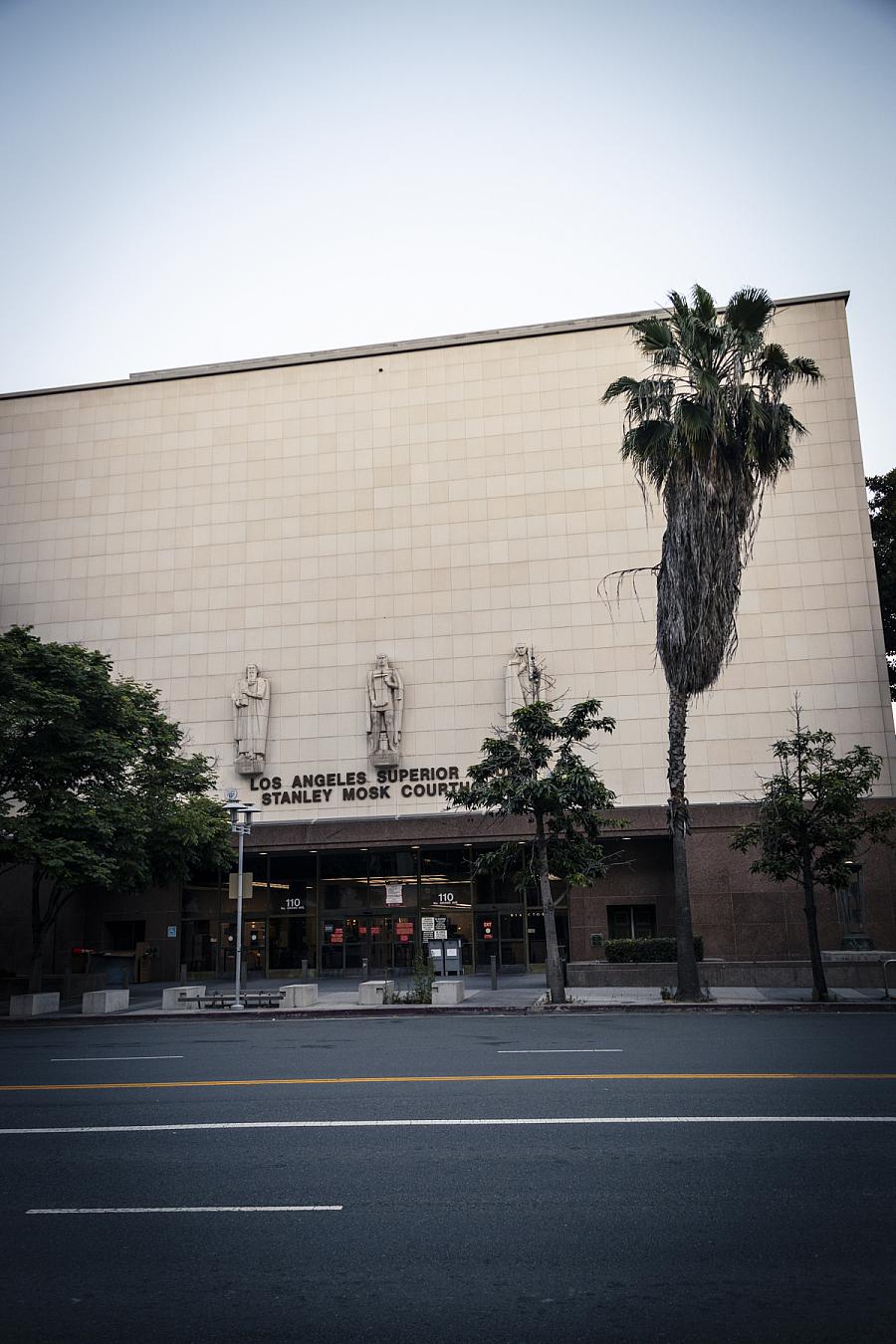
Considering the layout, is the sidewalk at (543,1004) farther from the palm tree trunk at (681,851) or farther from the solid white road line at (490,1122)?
the solid white road line at (490,1122)

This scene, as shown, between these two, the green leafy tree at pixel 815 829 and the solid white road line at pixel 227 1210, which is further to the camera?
the green leafy tree at pixel 815 829

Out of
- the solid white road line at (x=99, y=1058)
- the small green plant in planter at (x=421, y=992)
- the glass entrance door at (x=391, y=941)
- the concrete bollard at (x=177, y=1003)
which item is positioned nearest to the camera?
the solid white road line at (x=99, y=1058)

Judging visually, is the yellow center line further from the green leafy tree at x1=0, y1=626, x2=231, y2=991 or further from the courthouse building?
the courthouse building

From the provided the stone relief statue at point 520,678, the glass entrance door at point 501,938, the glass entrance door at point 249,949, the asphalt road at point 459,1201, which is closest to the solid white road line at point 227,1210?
the asphalt road at point 459,1201

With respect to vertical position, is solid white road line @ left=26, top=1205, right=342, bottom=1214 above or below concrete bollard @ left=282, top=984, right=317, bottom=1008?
above

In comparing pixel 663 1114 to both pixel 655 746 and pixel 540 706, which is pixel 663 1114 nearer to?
pixel 540 706

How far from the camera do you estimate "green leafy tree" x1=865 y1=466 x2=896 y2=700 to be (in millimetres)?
42188

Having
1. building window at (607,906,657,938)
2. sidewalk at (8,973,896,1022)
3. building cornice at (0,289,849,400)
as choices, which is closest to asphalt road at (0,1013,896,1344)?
sidewalk at (8,973,896,1022)

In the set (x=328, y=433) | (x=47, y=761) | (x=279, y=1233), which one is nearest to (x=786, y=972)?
(x=47, y=761)

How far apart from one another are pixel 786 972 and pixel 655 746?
422 inches

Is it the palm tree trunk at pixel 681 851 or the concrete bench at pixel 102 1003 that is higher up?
the palm tree trunk at pixel 681 851

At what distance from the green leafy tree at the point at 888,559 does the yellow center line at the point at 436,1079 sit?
110 ft

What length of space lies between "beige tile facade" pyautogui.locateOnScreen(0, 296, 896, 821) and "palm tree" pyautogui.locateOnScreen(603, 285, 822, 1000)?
1291cm

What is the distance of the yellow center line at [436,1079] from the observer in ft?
39.1
